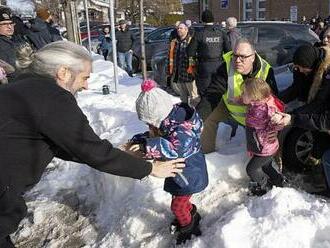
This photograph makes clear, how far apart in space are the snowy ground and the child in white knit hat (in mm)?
352

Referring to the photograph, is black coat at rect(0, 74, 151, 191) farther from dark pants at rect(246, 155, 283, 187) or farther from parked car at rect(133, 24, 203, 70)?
parked car at rect(133, 24, 203, 70)

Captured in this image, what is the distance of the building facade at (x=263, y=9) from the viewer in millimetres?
29913

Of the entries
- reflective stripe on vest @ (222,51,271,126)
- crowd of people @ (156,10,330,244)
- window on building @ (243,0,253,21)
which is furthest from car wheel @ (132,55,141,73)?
window on building @ (243,0,253,21)

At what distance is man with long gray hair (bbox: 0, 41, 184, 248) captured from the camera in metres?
2.21

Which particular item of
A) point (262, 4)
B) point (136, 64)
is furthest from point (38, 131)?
point (262, 4)

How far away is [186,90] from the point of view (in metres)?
7.13

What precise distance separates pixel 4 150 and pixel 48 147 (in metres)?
0.22

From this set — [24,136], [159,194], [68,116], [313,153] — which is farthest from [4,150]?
[313,153]

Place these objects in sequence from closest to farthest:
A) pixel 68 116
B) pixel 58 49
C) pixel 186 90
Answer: pixel 68 116, pixel 58 49, pixel 186 90

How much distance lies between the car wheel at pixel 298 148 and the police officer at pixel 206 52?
2353 mm

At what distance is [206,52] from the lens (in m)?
6.70

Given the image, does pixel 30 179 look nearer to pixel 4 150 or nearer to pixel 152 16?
pixel 4 150

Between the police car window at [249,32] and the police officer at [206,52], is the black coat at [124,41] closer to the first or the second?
the police car window at [249,32]

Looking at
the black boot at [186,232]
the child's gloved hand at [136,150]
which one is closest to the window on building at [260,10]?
the black boot at [186,232]
